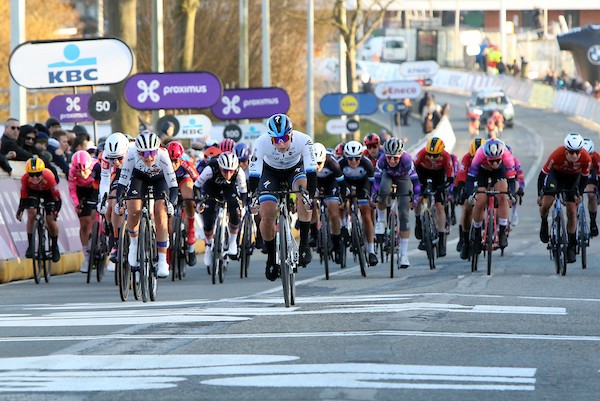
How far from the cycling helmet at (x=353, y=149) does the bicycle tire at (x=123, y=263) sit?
558cm

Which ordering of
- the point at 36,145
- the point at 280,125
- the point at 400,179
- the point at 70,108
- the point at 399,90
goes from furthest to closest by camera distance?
the point at 399,90, the point at 70,108, the point at 36,145, the point at 400,179, the point at 280,125

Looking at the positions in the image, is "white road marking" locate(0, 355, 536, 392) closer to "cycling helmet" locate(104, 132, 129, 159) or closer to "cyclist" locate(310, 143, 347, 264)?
"cycling helmet" locate(104, 132, 129, 159)

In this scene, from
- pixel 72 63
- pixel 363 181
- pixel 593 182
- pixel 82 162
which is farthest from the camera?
pixel 72 63

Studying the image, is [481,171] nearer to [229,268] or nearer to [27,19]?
[229,268]

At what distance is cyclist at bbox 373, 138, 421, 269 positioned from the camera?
821 inches

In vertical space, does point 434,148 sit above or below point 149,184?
above

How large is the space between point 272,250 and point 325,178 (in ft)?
18.5

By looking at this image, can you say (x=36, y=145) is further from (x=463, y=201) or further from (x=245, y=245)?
(x=463, y=201)

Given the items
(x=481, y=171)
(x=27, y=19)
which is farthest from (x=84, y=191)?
(x=27, y=19)

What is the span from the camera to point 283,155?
1581 centimetres

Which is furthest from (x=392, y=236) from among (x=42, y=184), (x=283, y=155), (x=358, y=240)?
(x=283, y=155)

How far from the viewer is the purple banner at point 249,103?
3684 centimetres

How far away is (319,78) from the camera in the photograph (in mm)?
78750

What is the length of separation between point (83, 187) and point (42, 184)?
25.8 inches
